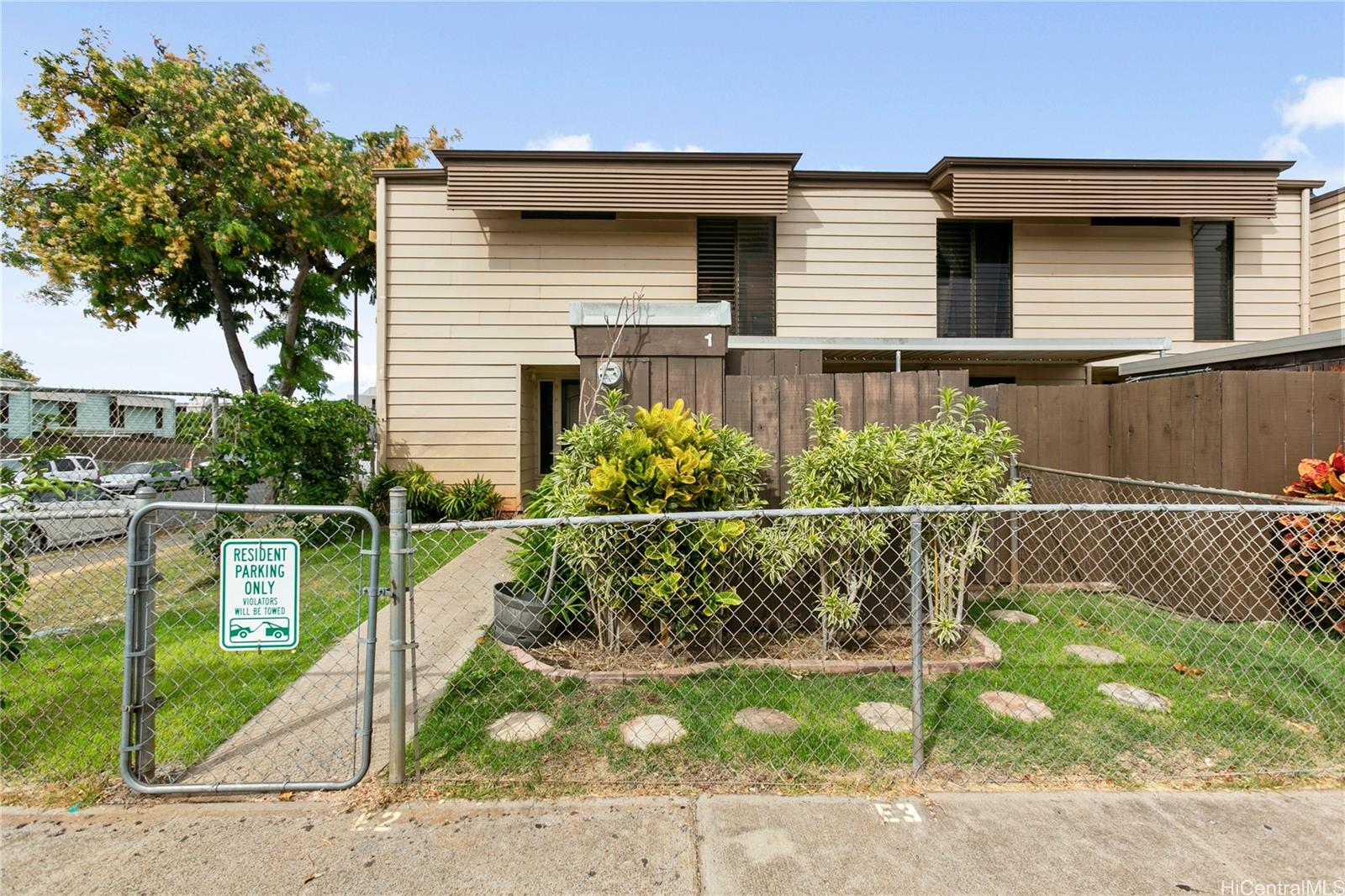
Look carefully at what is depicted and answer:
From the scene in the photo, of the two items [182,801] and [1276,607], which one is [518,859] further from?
[1276,607]

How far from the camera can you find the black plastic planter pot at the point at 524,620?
4043 millimetres

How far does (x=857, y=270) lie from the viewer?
9.88 m

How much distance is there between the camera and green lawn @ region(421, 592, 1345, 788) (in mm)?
2773

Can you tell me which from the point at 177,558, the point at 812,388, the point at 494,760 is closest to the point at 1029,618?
the point at 812,388

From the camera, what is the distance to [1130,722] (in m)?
3.10

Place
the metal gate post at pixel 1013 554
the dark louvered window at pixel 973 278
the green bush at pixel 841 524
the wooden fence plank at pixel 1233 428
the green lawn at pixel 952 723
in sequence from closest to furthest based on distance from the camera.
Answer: the green lawn at pixel 952 723
the green bush at pixel 841 524
the wooden fence plank at pixel 1233 428
the metal gate post at pixel 1013 554
the dark louvered window at pixel 973 278

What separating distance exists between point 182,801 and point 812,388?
413 cm

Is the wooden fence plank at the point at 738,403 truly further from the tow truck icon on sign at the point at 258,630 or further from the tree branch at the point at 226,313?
the tree branch at the point at 226,313

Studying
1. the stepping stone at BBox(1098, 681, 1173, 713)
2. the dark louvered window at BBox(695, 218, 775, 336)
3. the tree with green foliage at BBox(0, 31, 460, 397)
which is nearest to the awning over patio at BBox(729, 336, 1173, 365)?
the dark louvered window at BBox(695, 218, 775, 336)

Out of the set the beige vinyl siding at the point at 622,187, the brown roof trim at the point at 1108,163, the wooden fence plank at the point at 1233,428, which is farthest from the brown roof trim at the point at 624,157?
the wooden fence plank at the point at 1233,428

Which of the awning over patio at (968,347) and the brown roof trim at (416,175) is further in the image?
the brown roof trim at (416,175)

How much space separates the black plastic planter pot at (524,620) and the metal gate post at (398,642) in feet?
4.46

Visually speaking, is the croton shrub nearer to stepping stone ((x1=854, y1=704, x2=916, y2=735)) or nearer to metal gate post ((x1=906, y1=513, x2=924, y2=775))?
stepping stone ((x1=854, y1=704, x2=916, y2=735))

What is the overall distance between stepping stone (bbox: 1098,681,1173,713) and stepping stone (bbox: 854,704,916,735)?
122 centimetres
